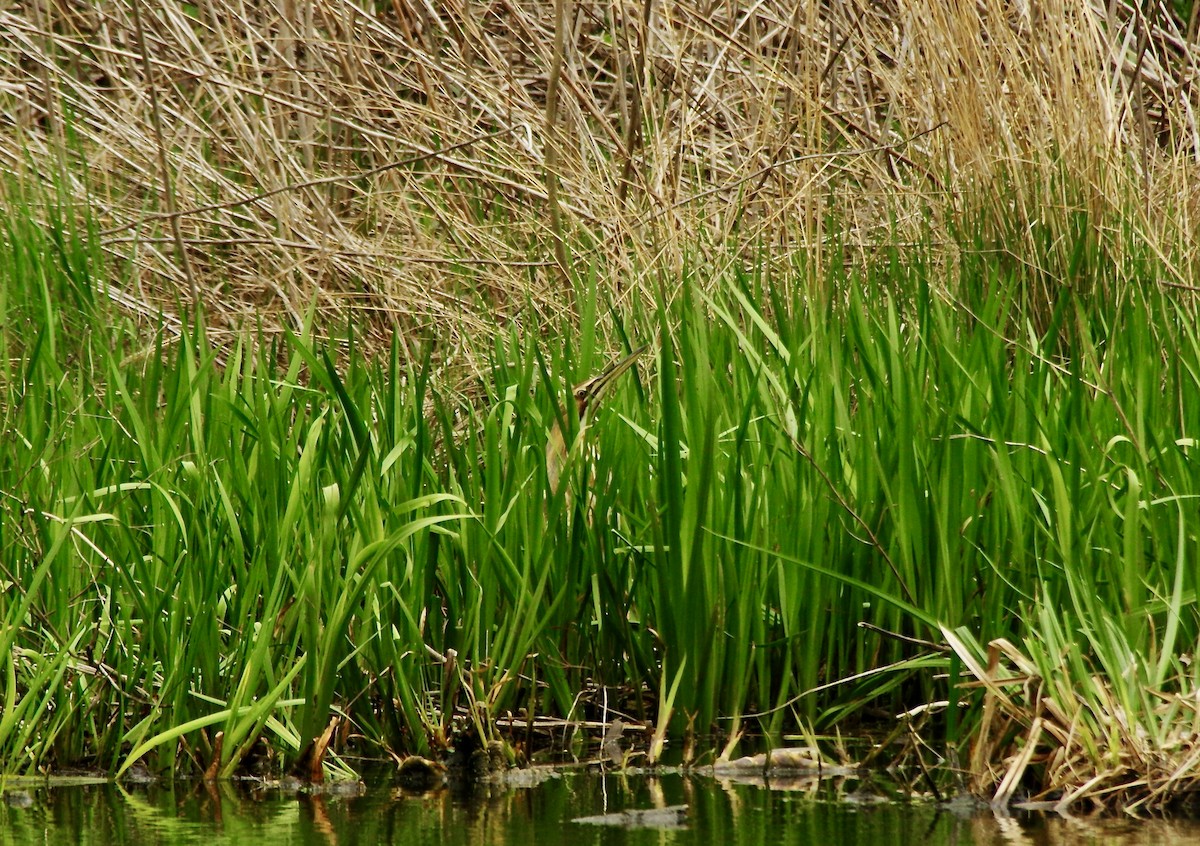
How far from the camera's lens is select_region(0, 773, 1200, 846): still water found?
184 centimetres

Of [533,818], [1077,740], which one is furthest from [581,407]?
[1077,740]

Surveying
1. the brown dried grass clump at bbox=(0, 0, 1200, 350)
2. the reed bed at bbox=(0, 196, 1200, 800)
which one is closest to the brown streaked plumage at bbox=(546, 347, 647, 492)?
the reed bed at bbox=(0, 196, 1200, 800)

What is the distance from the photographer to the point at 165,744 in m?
2.22

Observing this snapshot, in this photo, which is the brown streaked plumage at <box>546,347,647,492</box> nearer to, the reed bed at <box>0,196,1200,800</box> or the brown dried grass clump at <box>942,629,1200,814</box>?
the reed bed at <box>0,196,1200,800</box>

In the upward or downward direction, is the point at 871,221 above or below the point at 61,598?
above

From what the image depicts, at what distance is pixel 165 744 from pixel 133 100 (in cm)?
426

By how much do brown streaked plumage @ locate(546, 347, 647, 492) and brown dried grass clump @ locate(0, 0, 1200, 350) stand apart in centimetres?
57

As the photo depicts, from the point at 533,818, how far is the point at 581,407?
96 cm

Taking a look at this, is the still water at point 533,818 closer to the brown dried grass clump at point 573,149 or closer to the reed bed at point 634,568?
the reed bed at point 634,568

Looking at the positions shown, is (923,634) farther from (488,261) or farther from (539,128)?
(539,128)

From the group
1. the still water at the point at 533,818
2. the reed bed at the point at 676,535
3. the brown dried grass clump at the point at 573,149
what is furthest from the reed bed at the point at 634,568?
the brown dried grass clump at the point at 573,149

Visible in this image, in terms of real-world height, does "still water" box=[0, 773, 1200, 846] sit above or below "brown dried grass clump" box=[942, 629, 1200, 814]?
below

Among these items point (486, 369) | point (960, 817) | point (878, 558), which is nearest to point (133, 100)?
point (486, 369)

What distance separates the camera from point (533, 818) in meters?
1.97
